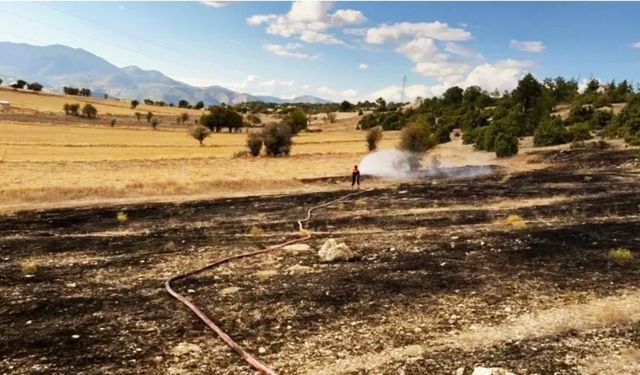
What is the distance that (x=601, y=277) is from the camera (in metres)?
14.7

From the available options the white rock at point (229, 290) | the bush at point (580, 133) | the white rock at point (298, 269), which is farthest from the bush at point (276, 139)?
the white rock at point (229, 290)

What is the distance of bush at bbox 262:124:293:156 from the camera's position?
6047 centimetres

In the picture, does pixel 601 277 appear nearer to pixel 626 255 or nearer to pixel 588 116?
pixel 626 255

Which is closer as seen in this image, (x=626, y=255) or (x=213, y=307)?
(x=213, y=307)

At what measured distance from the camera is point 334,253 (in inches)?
669

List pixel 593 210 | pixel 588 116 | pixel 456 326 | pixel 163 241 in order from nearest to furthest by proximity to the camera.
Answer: pixel 456 326 → pixel 163 241 → pixel 593 210 → pixel 588 116

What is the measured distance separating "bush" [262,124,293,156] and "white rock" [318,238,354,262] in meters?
43.8

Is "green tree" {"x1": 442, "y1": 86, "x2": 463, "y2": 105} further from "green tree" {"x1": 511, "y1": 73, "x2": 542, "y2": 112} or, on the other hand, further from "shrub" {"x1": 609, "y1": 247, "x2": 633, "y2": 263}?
"shrub" {"x1": 609, "y1": 247, "x2": 633, "y2": 263}

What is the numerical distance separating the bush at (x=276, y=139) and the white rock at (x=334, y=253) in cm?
4378

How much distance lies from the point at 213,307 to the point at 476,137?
187ft

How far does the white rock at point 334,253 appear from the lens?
16.9 meters

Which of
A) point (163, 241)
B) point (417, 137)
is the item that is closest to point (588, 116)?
point (417, 137)

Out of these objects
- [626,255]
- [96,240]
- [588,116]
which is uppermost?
[588,116]

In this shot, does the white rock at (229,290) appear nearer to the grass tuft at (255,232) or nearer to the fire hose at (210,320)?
the fire hose at (210,320)
